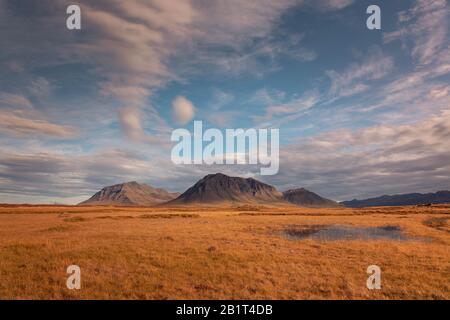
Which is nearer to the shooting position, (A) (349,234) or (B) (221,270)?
(B) (221,270)

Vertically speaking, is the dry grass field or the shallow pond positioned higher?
the dry grass field

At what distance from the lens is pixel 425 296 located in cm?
1327

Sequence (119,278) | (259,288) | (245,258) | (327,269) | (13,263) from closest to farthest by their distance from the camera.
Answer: (259,288) → (119,278) → (327,269) → (13,263) → (245,258)

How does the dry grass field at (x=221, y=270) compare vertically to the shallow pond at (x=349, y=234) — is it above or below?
above

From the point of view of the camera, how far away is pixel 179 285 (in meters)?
14.6

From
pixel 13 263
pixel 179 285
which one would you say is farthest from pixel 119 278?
pixel 13 263

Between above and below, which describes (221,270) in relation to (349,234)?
above

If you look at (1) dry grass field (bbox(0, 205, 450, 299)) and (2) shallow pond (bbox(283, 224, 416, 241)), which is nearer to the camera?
(1) dry grass field (bbox(0, 205, 450, 299))

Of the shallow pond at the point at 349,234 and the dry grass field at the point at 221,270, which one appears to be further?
the shallow pond at the point at 349,234
